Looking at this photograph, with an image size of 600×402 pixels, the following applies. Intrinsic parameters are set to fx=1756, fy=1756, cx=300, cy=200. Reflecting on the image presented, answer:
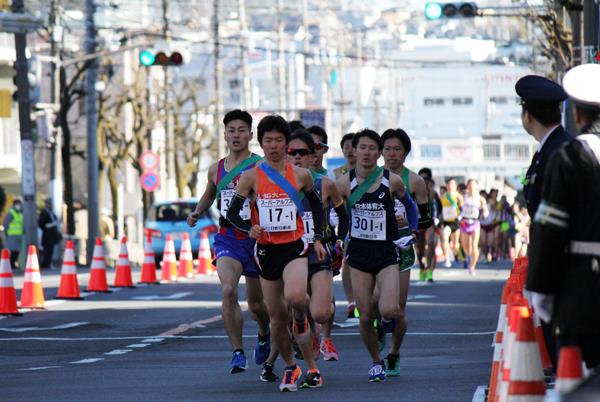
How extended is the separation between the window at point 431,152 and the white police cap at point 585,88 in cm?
13094

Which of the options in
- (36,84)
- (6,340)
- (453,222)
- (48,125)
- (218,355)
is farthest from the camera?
(48,125)

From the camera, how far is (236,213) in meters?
12.4

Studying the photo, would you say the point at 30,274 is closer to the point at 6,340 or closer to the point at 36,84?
the point at 6,340

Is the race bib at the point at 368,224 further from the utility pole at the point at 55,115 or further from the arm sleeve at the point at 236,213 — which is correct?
the utility pole at the point at 55,115

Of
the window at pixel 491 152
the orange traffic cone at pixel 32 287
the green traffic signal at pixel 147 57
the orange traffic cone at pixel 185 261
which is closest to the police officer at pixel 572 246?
the orange traffic cone at pixel 32 287

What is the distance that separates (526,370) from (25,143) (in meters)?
31.6

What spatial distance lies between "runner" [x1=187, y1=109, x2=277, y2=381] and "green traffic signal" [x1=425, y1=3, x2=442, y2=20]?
22.5m

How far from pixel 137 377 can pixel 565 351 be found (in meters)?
8.01

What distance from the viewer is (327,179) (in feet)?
42.3

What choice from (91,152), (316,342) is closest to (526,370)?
(316,342)

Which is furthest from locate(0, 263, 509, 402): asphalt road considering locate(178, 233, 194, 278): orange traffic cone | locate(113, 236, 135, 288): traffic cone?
locate(178, 233, 194, 278): orange traffic cone

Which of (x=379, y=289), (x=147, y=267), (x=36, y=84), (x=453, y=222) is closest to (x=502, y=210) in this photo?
(x=453, y=222)

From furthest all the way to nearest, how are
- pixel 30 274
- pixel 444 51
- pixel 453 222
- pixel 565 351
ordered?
pixel 444 51 < pixel 453 222 < pixel 30 274 < pixel 565 351

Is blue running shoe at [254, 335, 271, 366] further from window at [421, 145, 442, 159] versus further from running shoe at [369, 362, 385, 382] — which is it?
window at [421, 145, 442, 159]
